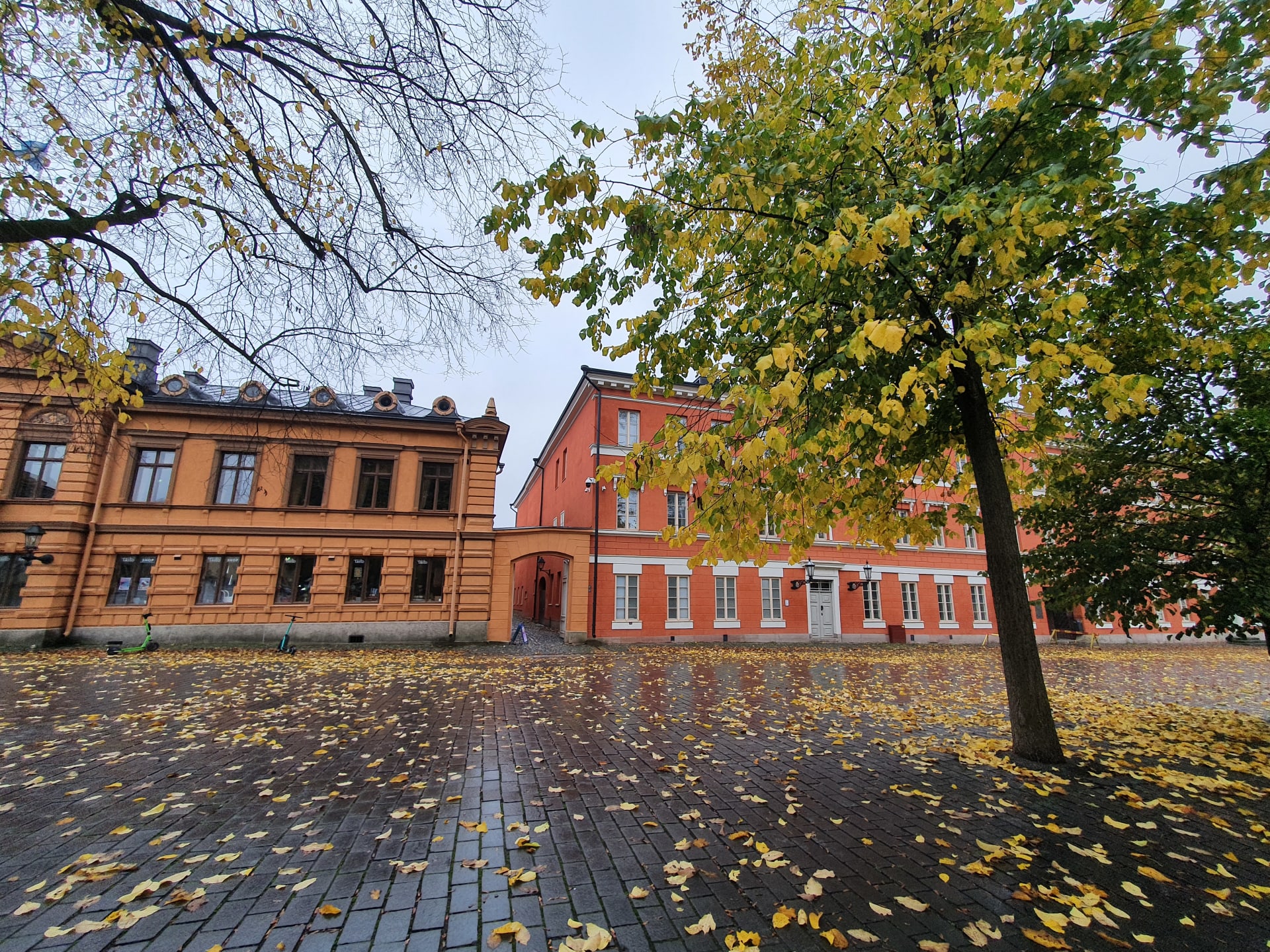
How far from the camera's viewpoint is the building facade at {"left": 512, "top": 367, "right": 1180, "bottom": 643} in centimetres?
2206

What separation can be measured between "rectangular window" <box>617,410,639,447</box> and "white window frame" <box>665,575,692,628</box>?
6.39 metres

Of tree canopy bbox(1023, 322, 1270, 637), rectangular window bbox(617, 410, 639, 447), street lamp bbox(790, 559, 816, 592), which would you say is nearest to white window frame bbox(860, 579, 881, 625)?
street lamp bbox(790, 559, 816, 592)

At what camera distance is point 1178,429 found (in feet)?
22.8

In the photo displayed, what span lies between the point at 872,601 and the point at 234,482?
28.1 m

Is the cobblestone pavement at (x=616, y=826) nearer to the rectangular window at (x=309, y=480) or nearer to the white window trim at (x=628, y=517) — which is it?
the rectangular window at (x=309, y=480)

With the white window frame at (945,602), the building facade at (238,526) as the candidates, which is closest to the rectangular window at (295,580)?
the building facade at (238,526)

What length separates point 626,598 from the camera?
2206 centimetres

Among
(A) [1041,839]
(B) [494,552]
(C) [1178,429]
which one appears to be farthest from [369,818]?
(B) [494,552]

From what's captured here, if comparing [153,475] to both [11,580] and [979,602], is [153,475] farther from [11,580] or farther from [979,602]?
[979,602]

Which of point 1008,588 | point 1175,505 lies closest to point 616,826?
point 1008,588

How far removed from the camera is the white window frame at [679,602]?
22.4 meters

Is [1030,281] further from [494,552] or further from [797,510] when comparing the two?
[494,552]

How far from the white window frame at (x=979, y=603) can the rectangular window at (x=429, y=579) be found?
1046 inches

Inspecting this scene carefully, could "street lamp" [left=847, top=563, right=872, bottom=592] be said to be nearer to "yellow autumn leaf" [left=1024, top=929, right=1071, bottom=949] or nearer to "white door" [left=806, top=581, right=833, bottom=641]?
"white door" [left=806, top=581, right=833, bottom=641]
